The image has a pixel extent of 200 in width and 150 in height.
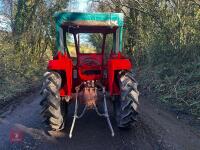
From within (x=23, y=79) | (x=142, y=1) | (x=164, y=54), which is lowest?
(x=23, y=79)

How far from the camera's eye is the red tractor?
7.20m

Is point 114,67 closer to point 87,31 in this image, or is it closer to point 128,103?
point 128,103

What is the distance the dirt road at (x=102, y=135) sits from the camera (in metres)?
6.44

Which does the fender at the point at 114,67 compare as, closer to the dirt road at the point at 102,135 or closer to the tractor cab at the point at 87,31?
the tractor cab at the point at 87,31

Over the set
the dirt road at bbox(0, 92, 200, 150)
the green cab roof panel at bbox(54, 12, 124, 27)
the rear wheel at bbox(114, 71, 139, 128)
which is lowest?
the dirt road at bbox(0, 92, 200, 150)

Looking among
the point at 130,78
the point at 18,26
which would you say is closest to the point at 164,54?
the point at 130,78

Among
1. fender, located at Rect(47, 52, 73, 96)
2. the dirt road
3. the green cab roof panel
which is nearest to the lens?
the dirt road

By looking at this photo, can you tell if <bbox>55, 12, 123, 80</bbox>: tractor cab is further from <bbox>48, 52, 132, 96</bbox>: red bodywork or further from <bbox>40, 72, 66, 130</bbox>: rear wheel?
<bbox>40, 72, 66, 130</bbox>: rear wheel

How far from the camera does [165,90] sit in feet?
36.1

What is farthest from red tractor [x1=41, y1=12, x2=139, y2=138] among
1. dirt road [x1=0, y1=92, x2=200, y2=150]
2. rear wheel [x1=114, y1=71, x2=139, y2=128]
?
dirt road [x1=0, y1=92, x2=200, y2=150]

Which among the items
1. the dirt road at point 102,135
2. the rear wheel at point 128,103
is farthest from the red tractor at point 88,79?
the dirt road at point 102,135

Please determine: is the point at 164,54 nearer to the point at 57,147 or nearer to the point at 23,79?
the point at 23,79

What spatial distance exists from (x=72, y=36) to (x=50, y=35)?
1563cm

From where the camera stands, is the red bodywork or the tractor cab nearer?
the tractor cab
